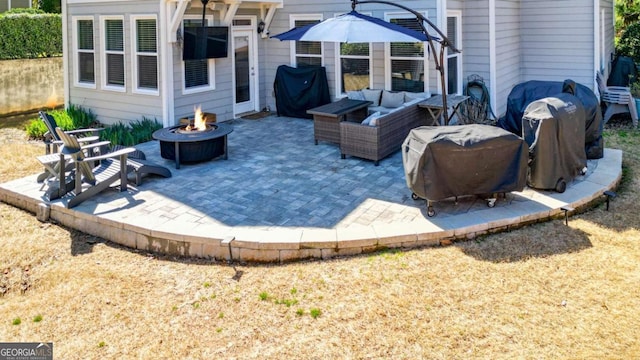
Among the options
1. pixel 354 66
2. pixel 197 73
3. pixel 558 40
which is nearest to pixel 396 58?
pixel 354 66

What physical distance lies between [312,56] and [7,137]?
6796 mm

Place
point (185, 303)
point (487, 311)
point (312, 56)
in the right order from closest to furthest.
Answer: point (487, 311)
point (185, 303)
point (312, 56)

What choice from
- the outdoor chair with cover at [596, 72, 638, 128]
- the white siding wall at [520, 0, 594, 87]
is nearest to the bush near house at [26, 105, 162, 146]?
the white siding wall at [520, 0, 594, 87]

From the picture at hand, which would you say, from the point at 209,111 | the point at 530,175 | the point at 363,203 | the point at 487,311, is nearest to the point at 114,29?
the point at 209,111

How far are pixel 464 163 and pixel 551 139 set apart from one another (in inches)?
56.6

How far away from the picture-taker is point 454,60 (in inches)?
405

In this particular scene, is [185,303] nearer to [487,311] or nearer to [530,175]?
[487,311]

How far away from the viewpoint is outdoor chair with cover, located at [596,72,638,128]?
10805 mm

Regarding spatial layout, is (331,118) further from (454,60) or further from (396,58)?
(454,60)

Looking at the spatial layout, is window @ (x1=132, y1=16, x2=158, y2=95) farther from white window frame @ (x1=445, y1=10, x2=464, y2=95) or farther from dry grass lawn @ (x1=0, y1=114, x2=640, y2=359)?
white window frame @ (x1=445, y1=10, x2=464, y2=95)

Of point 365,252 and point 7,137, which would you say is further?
point 7,137

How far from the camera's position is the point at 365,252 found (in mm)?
5109

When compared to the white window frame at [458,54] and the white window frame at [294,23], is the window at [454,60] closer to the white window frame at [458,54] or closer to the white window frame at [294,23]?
the white window frame at [458,54]

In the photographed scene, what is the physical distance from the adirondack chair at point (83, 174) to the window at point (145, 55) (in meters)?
3.81
